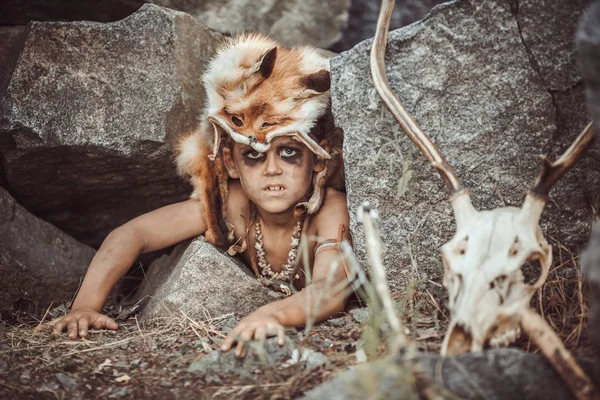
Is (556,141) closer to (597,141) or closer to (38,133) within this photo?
(597,141)

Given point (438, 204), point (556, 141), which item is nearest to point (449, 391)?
point (438, 204)

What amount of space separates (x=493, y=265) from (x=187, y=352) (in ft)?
4.07

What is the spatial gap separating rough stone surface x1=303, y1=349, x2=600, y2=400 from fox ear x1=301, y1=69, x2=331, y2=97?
160cm

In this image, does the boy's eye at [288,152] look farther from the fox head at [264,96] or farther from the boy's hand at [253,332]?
the boy's hand at [253,332]

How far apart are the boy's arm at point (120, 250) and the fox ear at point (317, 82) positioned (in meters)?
0.86

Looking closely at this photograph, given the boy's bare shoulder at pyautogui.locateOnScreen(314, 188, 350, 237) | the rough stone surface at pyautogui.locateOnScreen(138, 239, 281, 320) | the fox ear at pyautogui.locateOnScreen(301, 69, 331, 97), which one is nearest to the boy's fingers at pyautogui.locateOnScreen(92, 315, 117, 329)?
the rough stone surface at pyautogui.locateOnScreen(138, 239, 281, 320)

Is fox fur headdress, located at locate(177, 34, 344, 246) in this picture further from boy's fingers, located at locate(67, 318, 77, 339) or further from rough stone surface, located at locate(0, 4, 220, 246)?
boy's fingers, located at locate(67, 318, 77, 339)

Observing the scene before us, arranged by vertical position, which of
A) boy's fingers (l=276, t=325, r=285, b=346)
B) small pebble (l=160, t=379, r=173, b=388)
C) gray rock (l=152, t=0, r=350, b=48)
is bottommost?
small pebble (l=160, t=379, r=173, b=388)

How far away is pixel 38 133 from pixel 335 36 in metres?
2.10

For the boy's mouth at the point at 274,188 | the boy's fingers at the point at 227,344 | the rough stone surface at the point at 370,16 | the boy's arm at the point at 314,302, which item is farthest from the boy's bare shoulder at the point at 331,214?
the rough stone surface at the point at 370,16

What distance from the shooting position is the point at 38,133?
3.10 m

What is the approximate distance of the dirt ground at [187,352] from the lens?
2.05 meters

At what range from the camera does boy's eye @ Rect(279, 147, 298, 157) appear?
10.0ft

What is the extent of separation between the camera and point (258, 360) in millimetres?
2201
